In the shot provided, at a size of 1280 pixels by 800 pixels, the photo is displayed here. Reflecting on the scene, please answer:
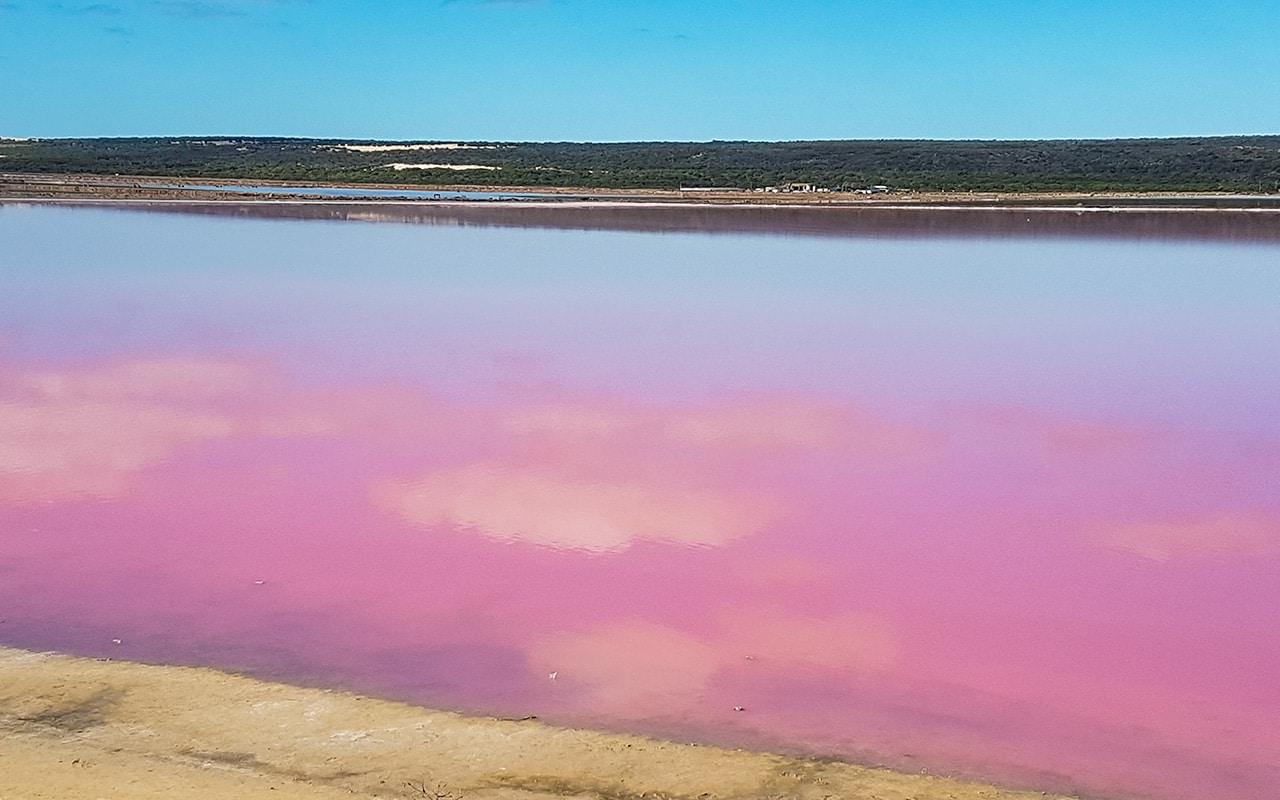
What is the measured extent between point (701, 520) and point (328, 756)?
9.88ft

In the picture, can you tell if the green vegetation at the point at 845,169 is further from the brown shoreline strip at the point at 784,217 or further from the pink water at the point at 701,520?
the pink water at the point at 701,520

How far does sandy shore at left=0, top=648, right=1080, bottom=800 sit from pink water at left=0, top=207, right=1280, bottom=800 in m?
0.21

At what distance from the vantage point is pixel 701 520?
6781 mm

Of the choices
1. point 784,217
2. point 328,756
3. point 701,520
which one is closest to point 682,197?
point 784,217

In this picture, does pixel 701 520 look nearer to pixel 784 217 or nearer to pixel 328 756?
pixel 328 756

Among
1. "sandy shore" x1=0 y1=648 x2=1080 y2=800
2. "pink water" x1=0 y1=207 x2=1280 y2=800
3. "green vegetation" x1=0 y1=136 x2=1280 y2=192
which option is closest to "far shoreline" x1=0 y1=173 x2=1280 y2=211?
"green vegetation" x1=0 y1=136 x2=1280 y2=192

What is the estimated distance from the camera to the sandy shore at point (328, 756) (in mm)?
3912

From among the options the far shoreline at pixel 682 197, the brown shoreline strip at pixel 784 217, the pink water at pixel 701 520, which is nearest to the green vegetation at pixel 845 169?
the far shoreline at pixel 682 197

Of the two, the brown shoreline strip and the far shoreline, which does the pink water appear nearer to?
the brown shoreline strip

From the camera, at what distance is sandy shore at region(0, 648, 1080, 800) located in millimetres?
3912

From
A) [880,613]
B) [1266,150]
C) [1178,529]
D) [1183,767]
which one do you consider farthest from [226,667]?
[1266,150]

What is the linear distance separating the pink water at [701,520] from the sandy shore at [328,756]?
0.70ft

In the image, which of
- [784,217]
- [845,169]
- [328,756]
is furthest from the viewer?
[845,169]

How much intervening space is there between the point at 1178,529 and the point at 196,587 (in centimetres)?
487
